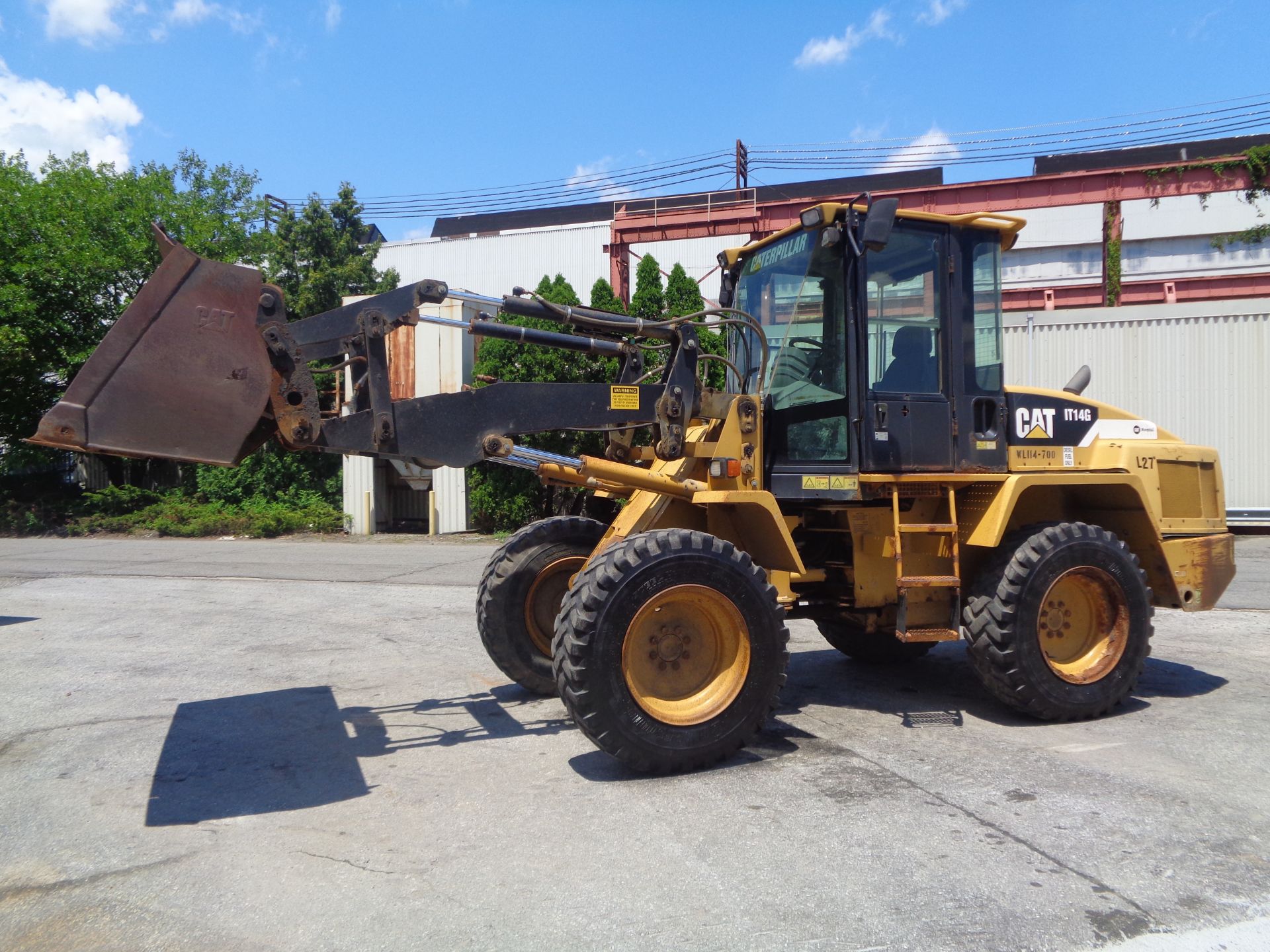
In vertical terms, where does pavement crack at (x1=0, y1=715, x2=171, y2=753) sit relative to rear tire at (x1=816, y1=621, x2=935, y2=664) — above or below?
below

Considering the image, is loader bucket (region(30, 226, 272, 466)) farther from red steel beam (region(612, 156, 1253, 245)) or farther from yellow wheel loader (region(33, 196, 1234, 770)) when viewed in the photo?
red steel beam (region(612, 156, 1253, 245))

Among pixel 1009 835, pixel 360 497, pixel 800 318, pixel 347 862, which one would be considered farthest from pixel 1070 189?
pixel 347 862

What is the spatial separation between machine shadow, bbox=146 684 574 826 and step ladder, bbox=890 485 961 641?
215 cm

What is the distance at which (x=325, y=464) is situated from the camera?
23.7 m

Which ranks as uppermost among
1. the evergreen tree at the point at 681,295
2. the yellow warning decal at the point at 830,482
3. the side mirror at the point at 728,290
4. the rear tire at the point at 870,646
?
the evergreen tree at the point at 681,295

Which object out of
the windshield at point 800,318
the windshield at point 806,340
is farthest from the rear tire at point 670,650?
the windshield at point 800,318

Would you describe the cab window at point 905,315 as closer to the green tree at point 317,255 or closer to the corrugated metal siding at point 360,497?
the corrugated metal siding at point 360,497

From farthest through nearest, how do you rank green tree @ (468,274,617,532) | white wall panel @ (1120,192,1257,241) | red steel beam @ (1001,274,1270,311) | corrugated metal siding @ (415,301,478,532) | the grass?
white wall panel @ (1120,192,1257,241) < the grass < red steel beam @ (1001,274,1270,311) < corrugated metal siding @ (415,301,478,532) < green tree @ (468,274,617,532)

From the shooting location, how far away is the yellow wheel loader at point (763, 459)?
453 centimetres

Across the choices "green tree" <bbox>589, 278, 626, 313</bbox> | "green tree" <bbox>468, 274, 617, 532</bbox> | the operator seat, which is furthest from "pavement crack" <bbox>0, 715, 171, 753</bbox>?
"green tree" <bbox>589, 278, 626, 313</bbox>

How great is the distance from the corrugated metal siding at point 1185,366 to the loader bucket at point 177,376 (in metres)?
15.7

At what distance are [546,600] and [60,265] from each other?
75.1 ft

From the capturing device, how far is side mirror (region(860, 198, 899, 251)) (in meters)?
5.34

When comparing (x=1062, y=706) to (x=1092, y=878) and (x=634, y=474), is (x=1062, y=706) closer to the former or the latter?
(x=1092, y=878)
